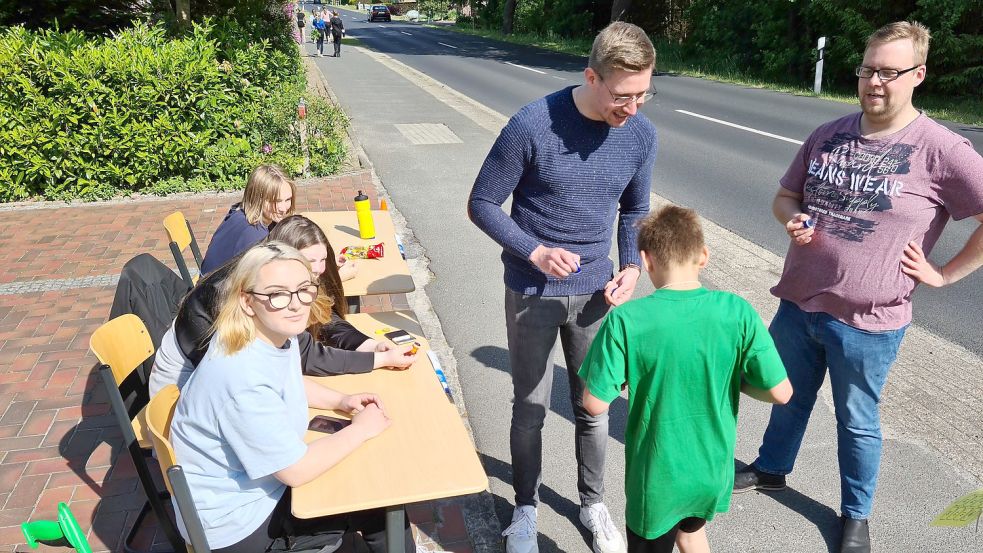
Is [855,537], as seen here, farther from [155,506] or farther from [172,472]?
[155,506]

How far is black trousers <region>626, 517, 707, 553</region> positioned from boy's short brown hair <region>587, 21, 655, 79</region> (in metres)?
1.57

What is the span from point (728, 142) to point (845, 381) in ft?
31.4

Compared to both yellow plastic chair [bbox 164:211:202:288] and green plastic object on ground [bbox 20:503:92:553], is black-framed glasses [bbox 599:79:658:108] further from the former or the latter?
yellow plastic chair [bbox 164:211:202:288]

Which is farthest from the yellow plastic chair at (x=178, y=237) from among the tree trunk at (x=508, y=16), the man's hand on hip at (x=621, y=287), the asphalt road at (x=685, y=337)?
the tree trunk at (x=508, y=16)

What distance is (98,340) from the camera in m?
2.72

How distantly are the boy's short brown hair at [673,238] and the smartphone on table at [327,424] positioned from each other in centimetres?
125

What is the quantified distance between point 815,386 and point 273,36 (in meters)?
10.8

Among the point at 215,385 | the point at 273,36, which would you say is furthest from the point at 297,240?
the point at 273,36

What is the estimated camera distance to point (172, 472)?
200cm

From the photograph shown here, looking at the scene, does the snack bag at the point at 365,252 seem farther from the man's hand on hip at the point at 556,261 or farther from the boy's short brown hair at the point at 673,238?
the boy's short brown hair at the point at 673,238

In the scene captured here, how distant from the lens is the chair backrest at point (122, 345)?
273 centimetres

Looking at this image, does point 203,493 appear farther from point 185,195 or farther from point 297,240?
point 185,195

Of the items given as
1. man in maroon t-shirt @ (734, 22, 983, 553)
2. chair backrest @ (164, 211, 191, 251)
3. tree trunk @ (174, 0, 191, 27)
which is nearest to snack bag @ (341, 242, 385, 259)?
chair backrest @ (164, 211, 191, 251)

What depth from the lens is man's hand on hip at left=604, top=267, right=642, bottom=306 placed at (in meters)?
2.60
